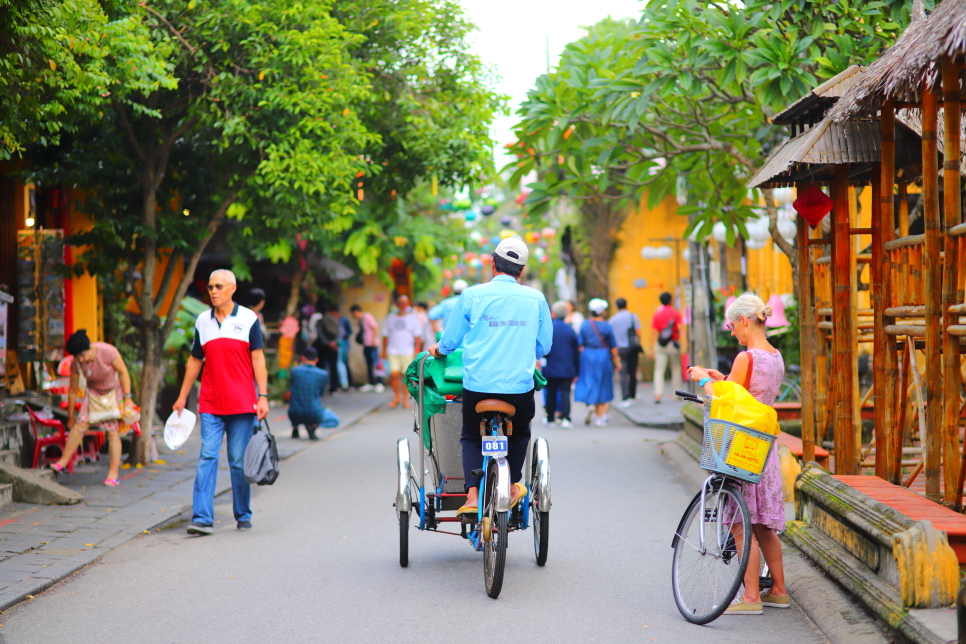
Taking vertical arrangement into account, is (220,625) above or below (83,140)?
below

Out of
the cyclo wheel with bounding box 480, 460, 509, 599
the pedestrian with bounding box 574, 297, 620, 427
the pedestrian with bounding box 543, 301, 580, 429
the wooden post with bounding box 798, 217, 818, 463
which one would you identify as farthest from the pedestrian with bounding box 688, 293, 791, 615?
the pedestrian with bounding box 574, 297, 620, 427

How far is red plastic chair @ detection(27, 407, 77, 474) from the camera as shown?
35.2ft

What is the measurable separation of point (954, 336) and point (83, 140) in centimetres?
925

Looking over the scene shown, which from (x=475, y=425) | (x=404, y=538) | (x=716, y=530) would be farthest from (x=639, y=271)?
(x=716, y=530)

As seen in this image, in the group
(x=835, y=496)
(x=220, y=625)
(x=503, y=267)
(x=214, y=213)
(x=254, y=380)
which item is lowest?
(x=220, y=625)

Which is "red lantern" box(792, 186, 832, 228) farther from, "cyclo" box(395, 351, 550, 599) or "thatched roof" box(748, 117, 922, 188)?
"cyclo" box(395, 351, 550, 599)

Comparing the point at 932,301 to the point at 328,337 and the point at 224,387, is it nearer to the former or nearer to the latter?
the point at 224,387

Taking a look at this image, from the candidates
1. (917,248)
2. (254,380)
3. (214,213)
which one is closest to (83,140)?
(214,213)

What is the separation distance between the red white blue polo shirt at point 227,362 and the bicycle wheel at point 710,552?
379 cm

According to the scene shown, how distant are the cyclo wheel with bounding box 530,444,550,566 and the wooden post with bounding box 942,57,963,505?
2.40 meters

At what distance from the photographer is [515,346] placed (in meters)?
6.16

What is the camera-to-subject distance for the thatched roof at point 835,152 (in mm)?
7098

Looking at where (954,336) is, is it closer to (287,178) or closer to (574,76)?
(574,76)

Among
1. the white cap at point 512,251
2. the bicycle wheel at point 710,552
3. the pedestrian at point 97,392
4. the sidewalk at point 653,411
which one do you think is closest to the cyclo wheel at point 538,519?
the bicycle wheel at point 710,552
